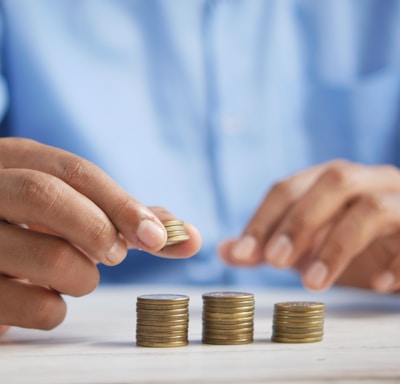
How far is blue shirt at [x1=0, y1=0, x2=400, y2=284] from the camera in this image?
7.94 ft

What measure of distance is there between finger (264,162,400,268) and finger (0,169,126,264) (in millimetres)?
541

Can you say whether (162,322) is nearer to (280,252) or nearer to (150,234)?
(150,234)

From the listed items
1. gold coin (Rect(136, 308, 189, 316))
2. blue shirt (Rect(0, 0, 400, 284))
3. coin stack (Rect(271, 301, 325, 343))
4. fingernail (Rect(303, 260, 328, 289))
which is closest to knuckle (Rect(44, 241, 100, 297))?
gold coin (Rect(136, 308, 189, 316))

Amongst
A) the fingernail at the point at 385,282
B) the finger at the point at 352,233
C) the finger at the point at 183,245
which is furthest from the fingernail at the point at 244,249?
the finger at the point at 183,245

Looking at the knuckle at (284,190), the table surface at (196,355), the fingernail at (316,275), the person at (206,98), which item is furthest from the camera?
the person at (206,98)

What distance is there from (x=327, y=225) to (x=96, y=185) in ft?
2.41

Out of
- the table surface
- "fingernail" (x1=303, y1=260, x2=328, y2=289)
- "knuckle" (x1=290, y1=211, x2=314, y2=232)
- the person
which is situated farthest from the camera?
the person

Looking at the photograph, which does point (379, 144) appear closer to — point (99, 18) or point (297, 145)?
point (297, 145)

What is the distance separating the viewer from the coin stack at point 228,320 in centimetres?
116

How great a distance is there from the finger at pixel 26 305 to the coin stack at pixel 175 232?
194 millimetres

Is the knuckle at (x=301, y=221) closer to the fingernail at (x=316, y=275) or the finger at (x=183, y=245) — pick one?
the fingernail at (x=316, y=275)

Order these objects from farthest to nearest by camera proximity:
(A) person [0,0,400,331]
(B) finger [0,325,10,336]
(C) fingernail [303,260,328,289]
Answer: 1. (A) person [0,0,400,331]
2. (C) fingernail [303,260,328,289]
3. (B) finger [0,325,10,336]

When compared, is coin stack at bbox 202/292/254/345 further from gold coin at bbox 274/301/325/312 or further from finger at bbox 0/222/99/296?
finger at bbox 0/222/99/296

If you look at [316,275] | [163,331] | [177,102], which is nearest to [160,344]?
[163,331]
